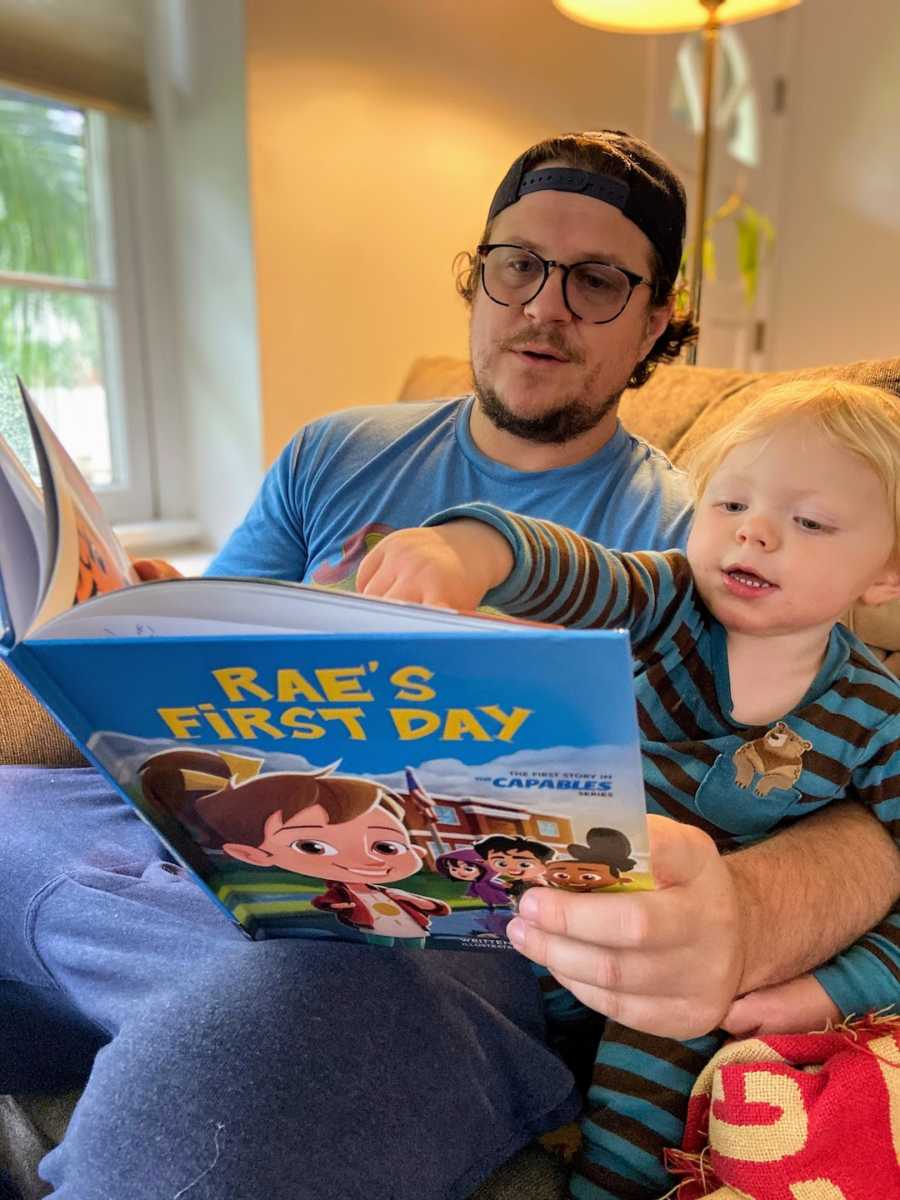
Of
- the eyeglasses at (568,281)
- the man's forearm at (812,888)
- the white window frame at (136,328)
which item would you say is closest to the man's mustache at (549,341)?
the eyeglasses at (568,281)

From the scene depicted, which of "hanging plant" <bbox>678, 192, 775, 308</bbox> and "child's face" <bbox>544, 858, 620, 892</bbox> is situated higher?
"hanging plant" <bbox>678, 192, 775, 308</bbox>

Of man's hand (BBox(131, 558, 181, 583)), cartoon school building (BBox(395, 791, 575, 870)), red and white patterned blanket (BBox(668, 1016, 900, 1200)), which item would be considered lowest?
red and white patterned blanket (BBox(668, 1016, 900, 1200))

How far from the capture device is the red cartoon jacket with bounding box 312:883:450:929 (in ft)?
1.83

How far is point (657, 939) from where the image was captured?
1.71 ft

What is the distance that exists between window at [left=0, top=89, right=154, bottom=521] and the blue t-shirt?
3.17 ft

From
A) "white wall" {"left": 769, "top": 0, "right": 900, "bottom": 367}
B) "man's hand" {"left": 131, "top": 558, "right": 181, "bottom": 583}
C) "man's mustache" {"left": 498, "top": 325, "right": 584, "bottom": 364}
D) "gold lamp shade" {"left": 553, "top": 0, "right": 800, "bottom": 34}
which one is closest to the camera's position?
"man's hand" {"left": 131, "top": 558, "right": 181, "bottom": 583}

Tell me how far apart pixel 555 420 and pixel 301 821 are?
629 mm

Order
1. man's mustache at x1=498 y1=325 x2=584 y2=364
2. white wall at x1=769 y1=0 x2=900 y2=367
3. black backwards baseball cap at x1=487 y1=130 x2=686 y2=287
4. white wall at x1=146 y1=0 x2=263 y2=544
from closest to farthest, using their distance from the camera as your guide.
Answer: black backwards baseball cap at x1=487 y1=130 x2=686 y2=287, man's mustache at x1=498 y1=325 x2=584 y2=364, white wall at x1=146 y1=0 x2=263 y2=544, white wall at x1=769 y1=0 x2=900 y2=367

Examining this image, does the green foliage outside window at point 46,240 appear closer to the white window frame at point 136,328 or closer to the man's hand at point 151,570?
the white window frame at point 136,328

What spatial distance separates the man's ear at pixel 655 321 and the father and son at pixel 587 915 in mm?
83

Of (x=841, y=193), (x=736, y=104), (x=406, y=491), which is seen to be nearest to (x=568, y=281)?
(x=406, y=491)

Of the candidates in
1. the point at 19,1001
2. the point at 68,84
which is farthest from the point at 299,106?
the point at 19,1001

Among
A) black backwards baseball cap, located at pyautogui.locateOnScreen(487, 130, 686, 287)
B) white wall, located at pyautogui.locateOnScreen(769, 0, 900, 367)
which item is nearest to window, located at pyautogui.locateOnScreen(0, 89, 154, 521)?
black backwards baseball cap, located at pyautogui.locateOnScreen(487, 130, 686, 287)

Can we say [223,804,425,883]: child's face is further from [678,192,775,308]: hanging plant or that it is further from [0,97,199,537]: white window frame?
[0,97,199,537]: white window frame
